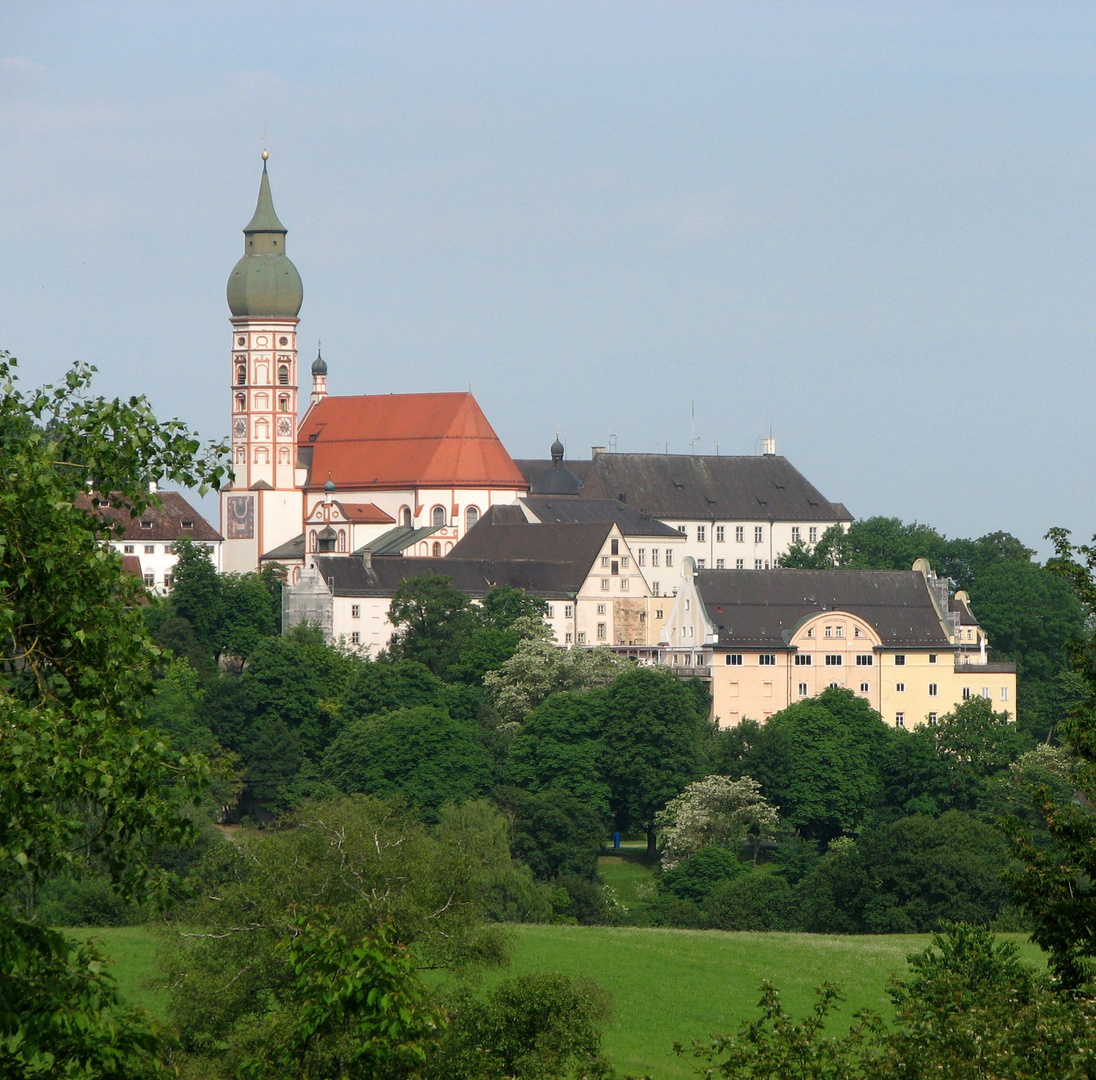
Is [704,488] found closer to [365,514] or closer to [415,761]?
[365,514]

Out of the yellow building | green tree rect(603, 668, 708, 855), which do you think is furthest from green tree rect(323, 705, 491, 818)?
the yellow building

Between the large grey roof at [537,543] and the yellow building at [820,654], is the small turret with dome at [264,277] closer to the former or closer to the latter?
the large grey roof at [537,543]

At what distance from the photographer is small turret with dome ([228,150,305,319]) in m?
111

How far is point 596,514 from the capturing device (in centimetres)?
11150

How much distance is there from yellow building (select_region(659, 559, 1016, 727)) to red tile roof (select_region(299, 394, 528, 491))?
2729 cm

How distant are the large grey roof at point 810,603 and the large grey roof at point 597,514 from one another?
19.7 m

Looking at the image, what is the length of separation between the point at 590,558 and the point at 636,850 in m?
27.8

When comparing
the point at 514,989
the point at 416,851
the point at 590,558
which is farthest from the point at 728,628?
the point at 514,989

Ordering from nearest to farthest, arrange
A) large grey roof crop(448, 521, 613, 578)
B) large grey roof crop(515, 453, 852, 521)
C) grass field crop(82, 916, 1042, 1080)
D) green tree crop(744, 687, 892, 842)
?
1. grass field crop(82, 916, 1042, 1080)
2. green tree crop(744, 687, 892, 842)
3. large grey roof crop(448, 521, 613, 578)
4. large grey roof crop(515, 453, 852, 521)

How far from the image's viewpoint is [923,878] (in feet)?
181

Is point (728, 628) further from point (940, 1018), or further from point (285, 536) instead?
point (940, 1018)

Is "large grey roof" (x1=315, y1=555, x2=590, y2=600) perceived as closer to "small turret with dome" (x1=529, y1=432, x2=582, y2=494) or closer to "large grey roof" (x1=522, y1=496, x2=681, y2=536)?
"large grey roof" (x1=522, y1=496, x2=681, y2=536)

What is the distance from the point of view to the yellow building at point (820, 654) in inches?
3310

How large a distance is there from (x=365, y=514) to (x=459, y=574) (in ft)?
51.3
